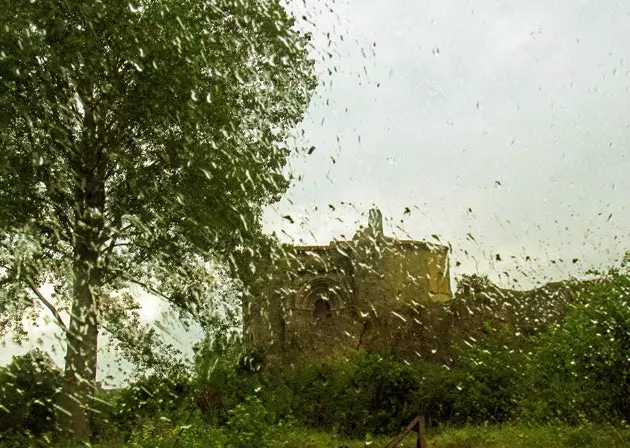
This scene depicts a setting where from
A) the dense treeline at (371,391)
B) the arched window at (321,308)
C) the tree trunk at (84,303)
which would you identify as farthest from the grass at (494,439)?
the arched window at (321,308)

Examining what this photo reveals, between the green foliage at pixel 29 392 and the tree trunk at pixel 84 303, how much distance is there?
0.99 m

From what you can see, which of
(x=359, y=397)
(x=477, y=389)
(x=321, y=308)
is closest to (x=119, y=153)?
(x=359, y=397)

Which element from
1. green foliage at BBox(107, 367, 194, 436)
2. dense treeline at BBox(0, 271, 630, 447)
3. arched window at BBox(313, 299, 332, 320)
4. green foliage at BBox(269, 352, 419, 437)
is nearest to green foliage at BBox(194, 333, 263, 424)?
dense treeline at BBox(0, 271, 630, 447)

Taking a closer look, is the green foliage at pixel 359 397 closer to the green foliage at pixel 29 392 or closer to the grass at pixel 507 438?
the grass at pixel 507 438

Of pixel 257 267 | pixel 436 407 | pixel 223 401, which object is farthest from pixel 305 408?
pixel 257 267

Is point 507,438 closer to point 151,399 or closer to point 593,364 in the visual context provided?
point 593,364

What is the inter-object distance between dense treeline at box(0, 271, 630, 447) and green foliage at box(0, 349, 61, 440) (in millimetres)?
33

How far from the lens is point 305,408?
15.6 metres

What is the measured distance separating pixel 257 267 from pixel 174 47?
4.93 m

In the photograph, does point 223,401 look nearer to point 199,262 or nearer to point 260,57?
point 199,262

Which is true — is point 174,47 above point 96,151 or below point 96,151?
above

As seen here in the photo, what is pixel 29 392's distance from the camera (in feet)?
41.1

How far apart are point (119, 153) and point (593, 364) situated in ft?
32.0

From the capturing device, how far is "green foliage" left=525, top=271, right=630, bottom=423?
10.8m
